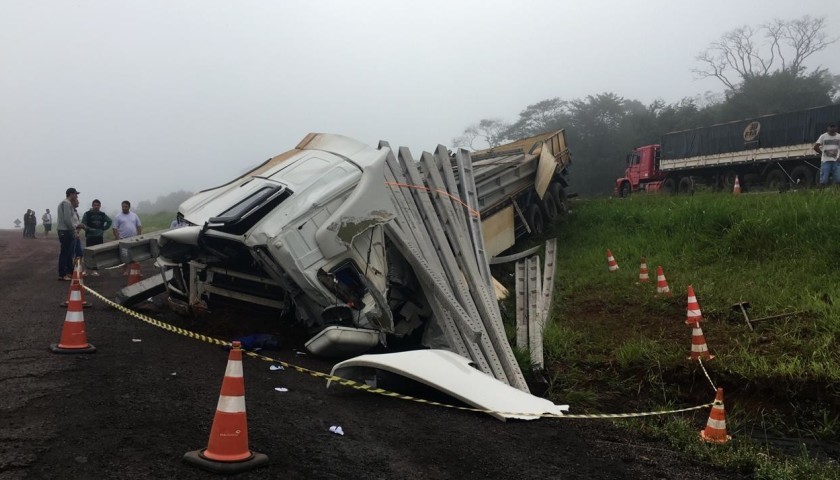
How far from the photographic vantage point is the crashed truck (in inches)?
263

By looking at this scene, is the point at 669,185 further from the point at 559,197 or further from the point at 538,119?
the point at 538,119

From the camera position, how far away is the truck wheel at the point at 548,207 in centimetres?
1504

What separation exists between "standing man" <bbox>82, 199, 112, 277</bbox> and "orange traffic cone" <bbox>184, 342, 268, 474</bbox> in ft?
29.1

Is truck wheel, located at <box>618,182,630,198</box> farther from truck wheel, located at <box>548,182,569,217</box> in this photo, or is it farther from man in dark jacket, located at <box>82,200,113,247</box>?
man in dark jacket, located at <box>82,200,113,247</box>

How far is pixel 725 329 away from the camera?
739 centimetres

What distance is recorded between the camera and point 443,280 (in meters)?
7.44

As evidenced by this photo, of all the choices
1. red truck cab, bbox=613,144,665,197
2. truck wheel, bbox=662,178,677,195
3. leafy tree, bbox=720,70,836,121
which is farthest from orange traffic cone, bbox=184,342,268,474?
leafy tree, bbox=720,70,836,121

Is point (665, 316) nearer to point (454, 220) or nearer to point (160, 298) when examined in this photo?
point (454, 220)

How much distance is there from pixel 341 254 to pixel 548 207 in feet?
30.9

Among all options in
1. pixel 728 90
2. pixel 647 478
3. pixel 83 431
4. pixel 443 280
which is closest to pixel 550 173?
pixel 443 280

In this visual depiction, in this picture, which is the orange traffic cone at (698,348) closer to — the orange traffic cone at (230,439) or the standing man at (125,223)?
the orange traffic cone at (230,439)

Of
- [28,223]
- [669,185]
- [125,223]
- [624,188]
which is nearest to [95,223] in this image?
[125,223]

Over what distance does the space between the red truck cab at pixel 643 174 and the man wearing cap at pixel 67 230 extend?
71.6 ft

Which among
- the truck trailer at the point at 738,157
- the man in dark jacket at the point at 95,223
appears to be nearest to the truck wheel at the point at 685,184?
the truck trailer at the point at 738,157
